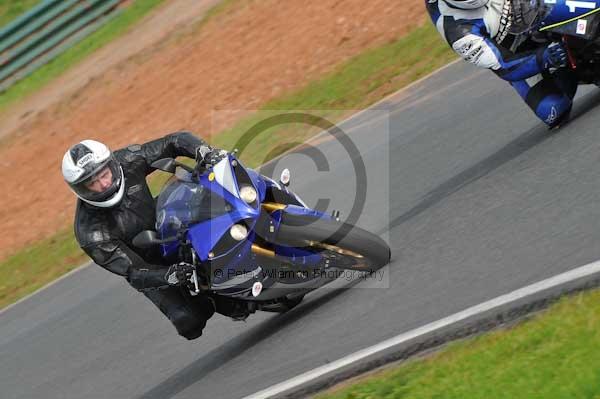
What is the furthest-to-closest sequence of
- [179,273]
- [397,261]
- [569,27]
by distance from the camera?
1. [569,27]
2. [397,261]
3. [179,273]

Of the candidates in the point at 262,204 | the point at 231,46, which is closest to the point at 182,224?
the point at 262,204

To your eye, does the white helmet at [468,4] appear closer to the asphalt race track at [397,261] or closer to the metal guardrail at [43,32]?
the asphalt race track at [397,261]

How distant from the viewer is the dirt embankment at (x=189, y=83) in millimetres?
14422

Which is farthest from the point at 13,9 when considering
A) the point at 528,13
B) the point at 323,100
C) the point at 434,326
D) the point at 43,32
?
the point at 434,326

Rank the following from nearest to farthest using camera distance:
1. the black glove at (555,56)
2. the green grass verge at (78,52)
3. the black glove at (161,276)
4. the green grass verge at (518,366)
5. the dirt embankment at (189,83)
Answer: the green grass verge at (518,366), the black glove at (161,276), the black glove at (555,56), the dirt embankment at (189,83), the green grass verge at (78,52)

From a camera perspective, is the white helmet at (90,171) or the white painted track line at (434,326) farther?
the white helmet at (90,171)

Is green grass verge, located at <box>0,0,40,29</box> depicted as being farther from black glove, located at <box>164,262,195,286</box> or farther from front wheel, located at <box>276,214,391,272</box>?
front wheel, located at <box>276,214,391,272</box>

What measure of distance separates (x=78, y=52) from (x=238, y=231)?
15674 millimetres

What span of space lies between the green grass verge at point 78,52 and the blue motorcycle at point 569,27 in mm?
14163

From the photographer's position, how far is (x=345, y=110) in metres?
12.3

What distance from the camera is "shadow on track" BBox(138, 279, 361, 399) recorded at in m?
7.18

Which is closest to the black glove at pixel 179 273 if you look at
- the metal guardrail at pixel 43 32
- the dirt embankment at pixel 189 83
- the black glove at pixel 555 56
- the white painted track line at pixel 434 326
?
the white painted track line at pixel 434 326

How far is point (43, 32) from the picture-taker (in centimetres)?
2136

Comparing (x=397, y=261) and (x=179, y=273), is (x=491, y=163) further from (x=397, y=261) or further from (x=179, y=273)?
(x=179, y=273)
